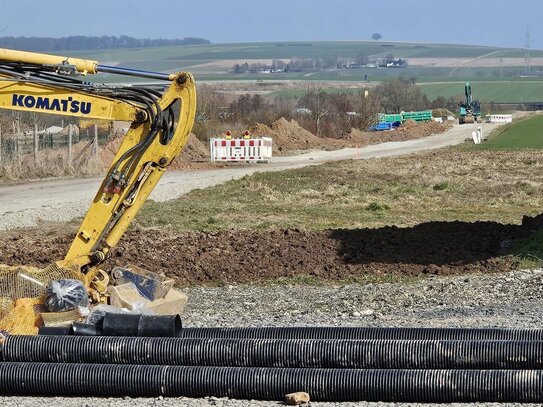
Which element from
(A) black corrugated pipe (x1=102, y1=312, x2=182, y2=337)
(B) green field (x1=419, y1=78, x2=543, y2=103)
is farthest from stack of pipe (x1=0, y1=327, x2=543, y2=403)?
(B) green field (x1=419, y1=78, x2=543, y2=103)

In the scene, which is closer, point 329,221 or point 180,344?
point 180,344

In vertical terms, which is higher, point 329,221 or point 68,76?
point 68,76

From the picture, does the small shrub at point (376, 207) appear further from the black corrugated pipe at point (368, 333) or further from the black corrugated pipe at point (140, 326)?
the black corrugated pipe at point (140, 326)

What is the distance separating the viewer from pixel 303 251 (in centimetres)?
2019

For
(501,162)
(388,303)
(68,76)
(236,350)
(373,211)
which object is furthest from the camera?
(501,162)

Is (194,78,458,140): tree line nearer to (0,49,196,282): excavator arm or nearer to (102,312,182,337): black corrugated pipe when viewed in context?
(0,49,196,282): excavator arm

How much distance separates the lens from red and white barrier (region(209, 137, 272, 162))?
149 ft

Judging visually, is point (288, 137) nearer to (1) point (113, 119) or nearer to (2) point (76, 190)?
(2) point (76, 190)

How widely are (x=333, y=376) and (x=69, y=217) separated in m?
17.3

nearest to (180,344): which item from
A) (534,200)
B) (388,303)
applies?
(388,303)

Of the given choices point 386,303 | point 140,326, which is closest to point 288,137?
point 386,303

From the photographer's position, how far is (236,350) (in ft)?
37.3

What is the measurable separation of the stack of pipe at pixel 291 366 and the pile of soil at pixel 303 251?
6551 mm

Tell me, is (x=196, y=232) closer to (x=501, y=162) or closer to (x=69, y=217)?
(x=69, y=217)
